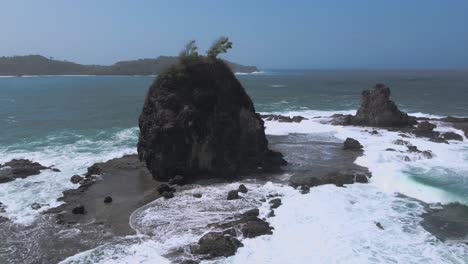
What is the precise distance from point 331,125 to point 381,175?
20.0 m

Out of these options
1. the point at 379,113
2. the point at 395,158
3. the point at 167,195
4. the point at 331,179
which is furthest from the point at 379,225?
the point at 379,113

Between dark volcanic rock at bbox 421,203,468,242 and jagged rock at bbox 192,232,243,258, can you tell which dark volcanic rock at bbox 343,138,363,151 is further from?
jagged rock at bbox 192,232,243,258

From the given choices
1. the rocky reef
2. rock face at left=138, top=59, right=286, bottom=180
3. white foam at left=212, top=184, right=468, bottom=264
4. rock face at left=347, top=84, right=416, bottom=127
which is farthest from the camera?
rock face at left=347, top=84, right=416, bottom=127

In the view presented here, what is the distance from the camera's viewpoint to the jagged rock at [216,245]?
18531 mm

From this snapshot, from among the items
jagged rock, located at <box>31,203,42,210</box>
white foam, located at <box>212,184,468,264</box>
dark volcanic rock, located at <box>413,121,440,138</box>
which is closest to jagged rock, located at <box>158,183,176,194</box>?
jagged rock, located at <box>31,203,42,210</box>

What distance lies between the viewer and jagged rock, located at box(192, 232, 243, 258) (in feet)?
60.8

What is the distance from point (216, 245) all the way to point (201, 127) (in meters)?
12.8

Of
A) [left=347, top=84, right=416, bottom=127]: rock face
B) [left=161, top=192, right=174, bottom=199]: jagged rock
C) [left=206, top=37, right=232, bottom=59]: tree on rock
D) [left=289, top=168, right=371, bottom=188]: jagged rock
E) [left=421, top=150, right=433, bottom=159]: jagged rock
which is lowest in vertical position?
[left=161, top=192, right=174, bottom=199]: jagged rock

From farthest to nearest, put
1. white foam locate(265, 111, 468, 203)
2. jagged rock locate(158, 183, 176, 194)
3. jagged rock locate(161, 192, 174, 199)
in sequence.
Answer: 1. jagged rock locate(158, 183, 176, 194)
2. white foam locate(265, 111, 468, 203)
3. jagged rock locate(161, 192, 174, 199)

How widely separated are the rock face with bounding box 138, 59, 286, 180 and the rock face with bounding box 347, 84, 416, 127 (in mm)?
19163

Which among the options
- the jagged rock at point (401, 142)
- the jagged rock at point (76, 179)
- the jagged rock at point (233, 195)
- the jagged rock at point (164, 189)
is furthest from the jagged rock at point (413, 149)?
the jagged rock at point (76, 179)

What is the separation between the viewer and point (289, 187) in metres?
27.2

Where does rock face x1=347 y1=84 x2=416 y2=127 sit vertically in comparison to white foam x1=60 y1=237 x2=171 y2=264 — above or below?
above

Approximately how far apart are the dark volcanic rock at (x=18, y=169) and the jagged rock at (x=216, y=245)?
17.5m
